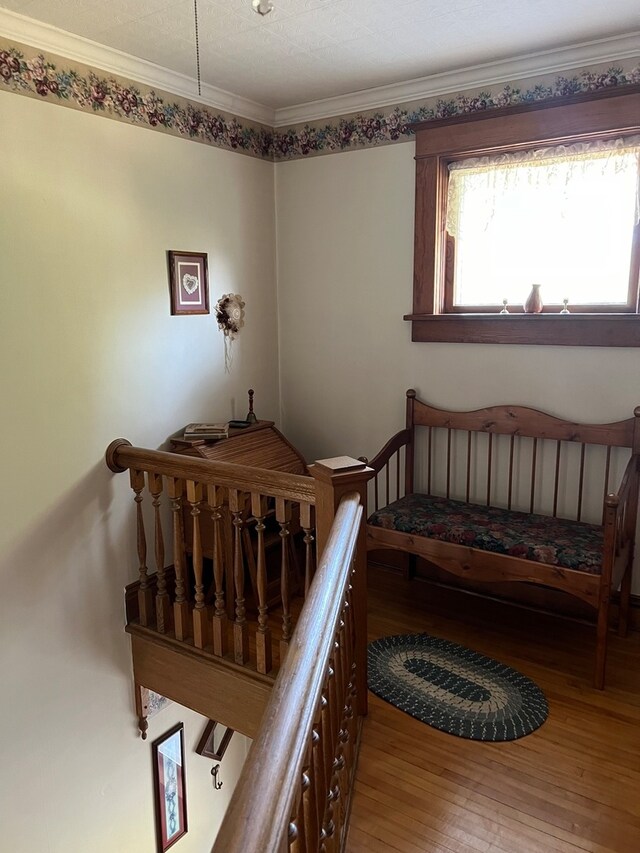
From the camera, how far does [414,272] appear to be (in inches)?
134

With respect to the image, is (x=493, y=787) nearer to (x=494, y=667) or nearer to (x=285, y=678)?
(x=494, y=667)

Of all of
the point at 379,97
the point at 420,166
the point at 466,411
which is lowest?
the point at 466,411

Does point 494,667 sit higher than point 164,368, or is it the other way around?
point 164,368

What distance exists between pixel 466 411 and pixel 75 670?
Result: 2.26 metres

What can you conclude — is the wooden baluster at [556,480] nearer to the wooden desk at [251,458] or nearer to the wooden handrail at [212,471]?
the wooden desk at [251,458]

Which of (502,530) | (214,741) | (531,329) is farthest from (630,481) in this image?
(214,741)

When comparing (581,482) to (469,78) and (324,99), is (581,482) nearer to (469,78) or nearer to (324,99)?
(469,78)

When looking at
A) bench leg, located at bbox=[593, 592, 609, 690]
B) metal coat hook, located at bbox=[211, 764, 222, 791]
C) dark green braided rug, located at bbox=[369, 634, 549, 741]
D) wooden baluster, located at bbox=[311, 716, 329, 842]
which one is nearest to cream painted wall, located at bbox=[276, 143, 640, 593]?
bench leg, located at bbox=[593, 592, 609, 690]

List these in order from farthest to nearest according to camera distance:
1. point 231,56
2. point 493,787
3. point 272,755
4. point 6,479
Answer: point 231,56 → point 6,479 → point 493,787 → point 272,755

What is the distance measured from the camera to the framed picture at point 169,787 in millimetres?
3383

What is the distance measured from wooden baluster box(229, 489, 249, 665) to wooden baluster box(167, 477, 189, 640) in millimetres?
303

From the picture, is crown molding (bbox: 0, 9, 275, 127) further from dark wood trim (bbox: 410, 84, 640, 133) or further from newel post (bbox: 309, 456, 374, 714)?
newel post (bbox: 309, 456, 374, 714)

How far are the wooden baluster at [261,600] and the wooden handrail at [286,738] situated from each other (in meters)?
0.94

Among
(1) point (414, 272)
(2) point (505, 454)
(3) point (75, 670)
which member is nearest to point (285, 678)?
(3) point (75, 670)
